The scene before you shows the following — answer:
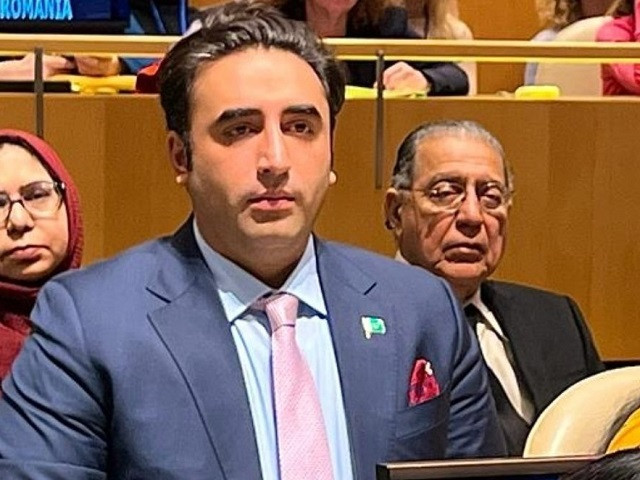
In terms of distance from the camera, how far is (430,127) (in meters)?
2.32

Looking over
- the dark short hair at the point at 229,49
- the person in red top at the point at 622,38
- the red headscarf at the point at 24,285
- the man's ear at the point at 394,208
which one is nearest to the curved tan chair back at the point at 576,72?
the person in red top at the point at 622,38

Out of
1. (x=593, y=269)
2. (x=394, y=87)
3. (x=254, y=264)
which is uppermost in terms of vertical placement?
(x=394, y=87)

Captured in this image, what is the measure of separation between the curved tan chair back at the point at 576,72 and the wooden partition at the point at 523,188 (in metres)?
0.39

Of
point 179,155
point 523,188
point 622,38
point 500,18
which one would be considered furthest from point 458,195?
point 500,18

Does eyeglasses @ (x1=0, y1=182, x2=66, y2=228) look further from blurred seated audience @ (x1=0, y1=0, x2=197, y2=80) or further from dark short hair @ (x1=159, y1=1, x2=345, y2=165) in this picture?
blurred seated audience @ (x1=0, y1=0, x2=197, y2=80)

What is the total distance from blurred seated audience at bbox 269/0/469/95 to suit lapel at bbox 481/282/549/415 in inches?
35.7

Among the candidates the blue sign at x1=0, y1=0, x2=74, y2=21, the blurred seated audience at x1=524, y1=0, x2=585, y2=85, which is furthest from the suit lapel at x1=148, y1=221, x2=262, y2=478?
the blurred seated audience at x1=524, y1=0, x2=585, y2=85

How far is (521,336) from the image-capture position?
224cm

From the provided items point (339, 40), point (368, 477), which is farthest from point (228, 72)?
Result: point (339, 40)

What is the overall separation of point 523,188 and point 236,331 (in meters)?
1.72

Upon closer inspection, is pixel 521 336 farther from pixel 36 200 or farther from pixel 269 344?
pixel 269 344

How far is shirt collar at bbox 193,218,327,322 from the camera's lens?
143 cm

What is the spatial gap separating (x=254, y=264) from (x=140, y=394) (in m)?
0.18

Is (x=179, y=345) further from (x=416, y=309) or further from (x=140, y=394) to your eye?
(x=416, y=309)
